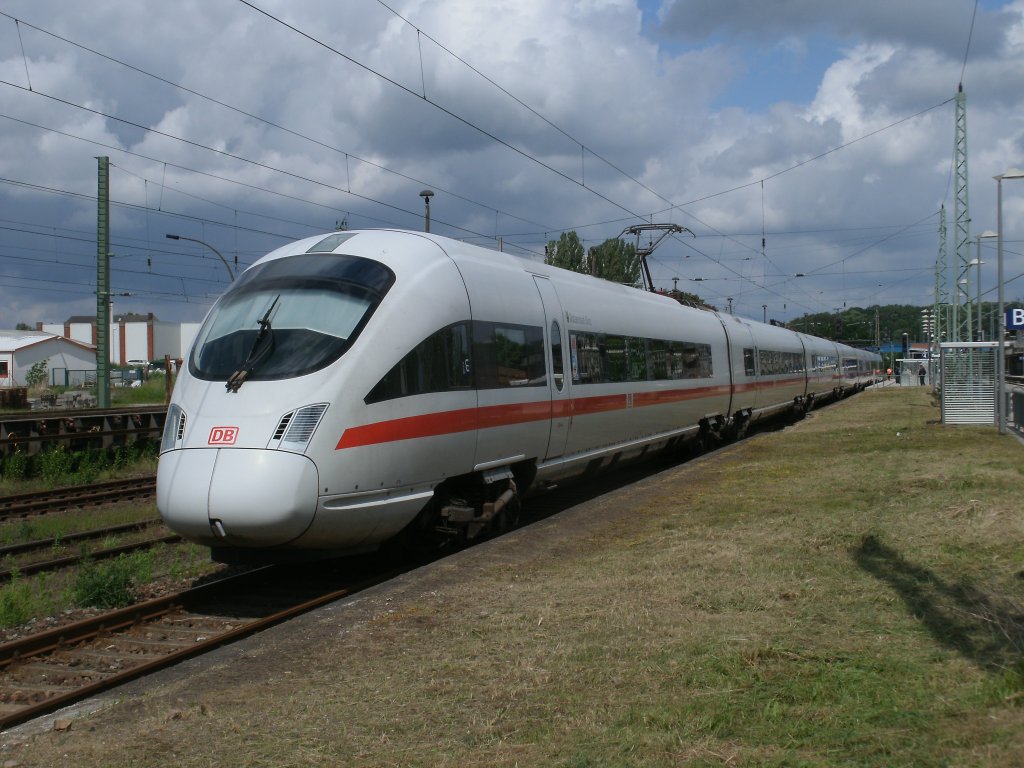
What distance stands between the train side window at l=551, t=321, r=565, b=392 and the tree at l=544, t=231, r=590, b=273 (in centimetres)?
5058

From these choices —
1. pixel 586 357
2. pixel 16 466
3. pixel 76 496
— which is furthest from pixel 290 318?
pixel 16 466

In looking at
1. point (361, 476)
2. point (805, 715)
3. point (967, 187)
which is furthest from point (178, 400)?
point (967, 187)

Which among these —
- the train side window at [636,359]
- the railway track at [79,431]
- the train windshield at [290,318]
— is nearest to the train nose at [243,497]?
the train windshield at [290,318]

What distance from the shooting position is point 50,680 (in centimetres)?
649

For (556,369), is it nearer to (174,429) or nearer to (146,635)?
(174,429)

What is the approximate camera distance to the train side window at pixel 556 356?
11.7 meters

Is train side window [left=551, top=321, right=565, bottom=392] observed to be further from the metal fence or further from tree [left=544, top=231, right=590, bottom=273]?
tree [left=544, top=231, right=590, bottom=273]

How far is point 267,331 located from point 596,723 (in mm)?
5012

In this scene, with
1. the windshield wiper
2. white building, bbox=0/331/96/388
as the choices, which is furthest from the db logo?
white building, bbox=0/331/96/388

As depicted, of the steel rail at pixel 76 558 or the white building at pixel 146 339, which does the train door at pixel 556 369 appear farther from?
the white building at pixel 146 339

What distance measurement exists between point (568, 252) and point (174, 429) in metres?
55.9

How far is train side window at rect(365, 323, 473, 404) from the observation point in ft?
27.4

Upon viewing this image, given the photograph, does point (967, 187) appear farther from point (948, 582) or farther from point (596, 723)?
point (596, 723)

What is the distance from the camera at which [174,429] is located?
8141mm
